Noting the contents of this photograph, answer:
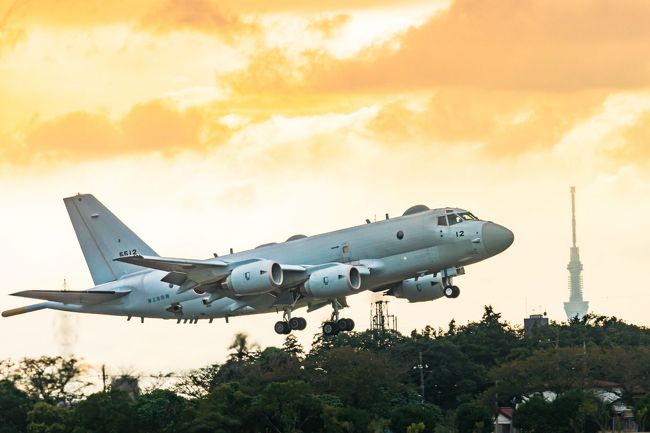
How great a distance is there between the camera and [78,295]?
106438mm

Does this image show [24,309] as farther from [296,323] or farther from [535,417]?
[535,417]

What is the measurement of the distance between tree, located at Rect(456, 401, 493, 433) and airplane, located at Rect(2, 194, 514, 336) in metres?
25.0

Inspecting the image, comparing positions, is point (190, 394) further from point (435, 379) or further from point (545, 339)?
point (545, 339)

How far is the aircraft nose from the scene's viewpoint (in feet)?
316

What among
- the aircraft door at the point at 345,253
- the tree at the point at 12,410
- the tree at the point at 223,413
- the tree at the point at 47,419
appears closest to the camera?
the aircraft door at the point at 345,253

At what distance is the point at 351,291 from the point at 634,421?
45972 mm

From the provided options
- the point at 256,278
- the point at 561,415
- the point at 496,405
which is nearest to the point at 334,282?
the point at 256,278

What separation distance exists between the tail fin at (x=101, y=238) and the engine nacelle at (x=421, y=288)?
15.9 m

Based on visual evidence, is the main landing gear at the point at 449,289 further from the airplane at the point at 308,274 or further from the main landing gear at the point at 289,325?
the main landing gear at the point at 289,325

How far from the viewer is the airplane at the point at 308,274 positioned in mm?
96438

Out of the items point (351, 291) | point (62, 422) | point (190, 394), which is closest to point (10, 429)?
point (62, 422)

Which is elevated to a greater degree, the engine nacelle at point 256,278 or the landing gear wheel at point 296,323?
the engine nacelle at point 256,278

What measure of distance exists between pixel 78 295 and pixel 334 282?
1770cm

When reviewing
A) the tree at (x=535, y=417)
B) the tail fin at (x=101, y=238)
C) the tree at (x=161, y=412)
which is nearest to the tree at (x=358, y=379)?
the tree at (x=535, y=417)
